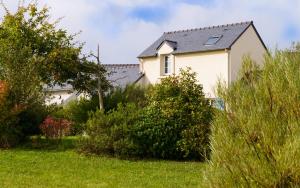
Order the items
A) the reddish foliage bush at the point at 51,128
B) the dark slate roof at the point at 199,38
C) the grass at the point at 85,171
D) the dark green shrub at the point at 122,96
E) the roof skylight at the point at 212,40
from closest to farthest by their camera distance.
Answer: the grass at the point at 85,171, the reddish foliage bush at the point at 51,128, the dark green shrub at the point at 122,96, the dark slate roof at the point at 199,38, the roof skylight at the point at 212,40

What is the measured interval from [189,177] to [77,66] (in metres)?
12.7

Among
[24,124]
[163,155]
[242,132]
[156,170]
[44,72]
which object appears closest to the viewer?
[242,132]

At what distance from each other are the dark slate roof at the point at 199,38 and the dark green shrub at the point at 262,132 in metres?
28.2

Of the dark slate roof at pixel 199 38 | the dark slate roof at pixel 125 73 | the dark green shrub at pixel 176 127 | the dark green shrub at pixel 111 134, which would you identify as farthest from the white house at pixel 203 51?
the dark green shrub at pixel 111 134

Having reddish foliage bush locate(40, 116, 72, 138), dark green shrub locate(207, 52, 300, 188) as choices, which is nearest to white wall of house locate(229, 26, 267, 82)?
reddish foliage bush locate(40, 116, 72, 138)

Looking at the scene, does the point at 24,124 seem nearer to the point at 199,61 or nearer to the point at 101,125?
the point at 101,125

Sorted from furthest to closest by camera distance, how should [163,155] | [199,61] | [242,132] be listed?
[199,61], [163,155], [242,132]

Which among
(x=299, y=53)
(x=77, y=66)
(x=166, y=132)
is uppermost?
(x=77, y=66)

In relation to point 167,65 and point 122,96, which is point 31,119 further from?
point 167,65

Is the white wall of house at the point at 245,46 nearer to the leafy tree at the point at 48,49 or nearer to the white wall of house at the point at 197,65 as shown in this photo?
the white wall of house at the point at 197,65

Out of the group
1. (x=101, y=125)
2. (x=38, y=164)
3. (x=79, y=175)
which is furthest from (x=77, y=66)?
(x=79, y=175)

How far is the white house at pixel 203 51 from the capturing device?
109 ft

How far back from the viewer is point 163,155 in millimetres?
16516

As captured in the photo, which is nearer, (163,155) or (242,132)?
(242,132)
